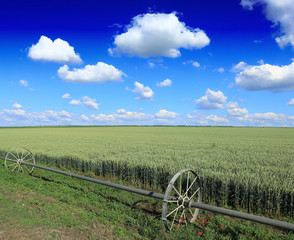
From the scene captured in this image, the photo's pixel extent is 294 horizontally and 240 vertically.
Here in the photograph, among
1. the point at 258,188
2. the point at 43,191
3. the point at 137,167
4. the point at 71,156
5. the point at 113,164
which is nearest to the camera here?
the point at 258,188

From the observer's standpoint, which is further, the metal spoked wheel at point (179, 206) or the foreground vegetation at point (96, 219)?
the foreground vegetation at point (96, 219)

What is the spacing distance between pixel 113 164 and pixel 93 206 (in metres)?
3.87

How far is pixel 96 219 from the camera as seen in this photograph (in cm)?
596

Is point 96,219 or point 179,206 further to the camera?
point 96,219

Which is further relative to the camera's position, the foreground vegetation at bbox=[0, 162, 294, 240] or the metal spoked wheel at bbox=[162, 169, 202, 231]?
the foreground vegetation at bbox=[0, 162, 294, 240]

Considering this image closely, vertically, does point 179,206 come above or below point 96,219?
above

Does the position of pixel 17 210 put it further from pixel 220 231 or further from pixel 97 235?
pixel 220 231

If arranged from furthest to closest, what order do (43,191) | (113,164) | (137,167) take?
(113,164) → (137,167) → (43,191)

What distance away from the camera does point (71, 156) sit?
44.1 feet

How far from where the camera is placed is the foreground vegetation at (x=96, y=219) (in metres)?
5.19

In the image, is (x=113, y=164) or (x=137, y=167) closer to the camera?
(x=137, y=167)

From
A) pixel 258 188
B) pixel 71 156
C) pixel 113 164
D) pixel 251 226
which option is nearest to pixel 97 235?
pixel 251 226

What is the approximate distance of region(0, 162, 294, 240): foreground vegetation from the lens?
5188mm

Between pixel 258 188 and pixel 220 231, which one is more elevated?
pixel 258 188
